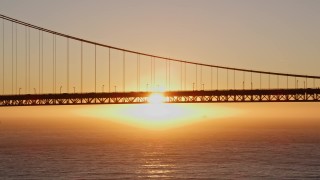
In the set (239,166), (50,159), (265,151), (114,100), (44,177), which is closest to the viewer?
(44,177)

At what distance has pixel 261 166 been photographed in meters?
77.8

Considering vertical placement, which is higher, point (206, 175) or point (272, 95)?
point (272, 95)

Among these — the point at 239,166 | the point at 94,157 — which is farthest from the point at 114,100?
the point at 239,166

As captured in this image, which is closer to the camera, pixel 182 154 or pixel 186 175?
pixel 186 175

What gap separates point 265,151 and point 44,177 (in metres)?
Answer: 45.8

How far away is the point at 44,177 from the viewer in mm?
66125

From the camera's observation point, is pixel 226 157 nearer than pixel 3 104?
Yes

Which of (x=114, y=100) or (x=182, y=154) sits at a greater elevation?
(x=114, y=100)

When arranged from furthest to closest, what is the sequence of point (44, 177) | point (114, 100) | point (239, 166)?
point (114, 100), point (239, 166), point (44, 177)

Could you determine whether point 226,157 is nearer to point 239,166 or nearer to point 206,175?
point 239,166

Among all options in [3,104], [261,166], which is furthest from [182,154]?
[3,104]

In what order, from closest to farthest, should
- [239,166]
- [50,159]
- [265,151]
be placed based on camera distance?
[239,166]
[50,159]
[265,151]

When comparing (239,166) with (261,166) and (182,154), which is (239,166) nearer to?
(261,166)

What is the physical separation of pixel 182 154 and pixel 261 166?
20.5m
